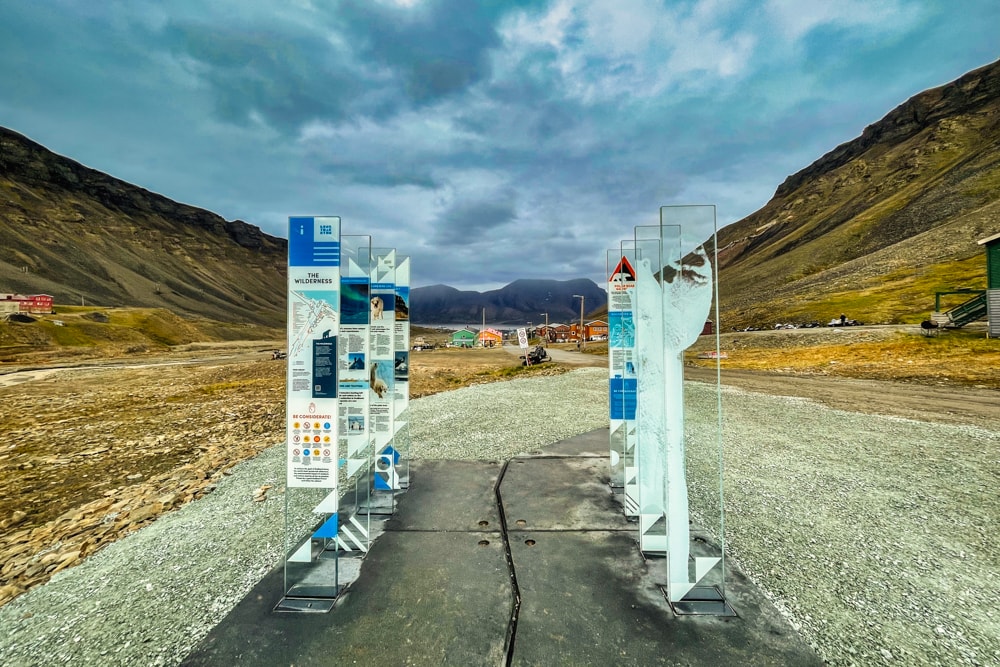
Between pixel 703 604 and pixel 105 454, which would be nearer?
pixel 703 604

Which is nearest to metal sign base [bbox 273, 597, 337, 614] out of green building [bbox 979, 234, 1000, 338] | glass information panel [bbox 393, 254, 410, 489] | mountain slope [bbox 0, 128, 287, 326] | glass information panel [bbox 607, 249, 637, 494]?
glass information panel [bbox 393, 254, 410, 489]

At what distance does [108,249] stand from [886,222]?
675 feet

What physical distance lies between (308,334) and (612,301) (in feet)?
13.1

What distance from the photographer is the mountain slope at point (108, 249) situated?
324 feet

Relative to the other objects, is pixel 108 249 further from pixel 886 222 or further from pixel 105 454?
pixel 886 222

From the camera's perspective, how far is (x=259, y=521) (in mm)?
4570

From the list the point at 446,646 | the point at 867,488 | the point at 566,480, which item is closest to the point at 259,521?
the point at 446,646

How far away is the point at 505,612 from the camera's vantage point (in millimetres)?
2910

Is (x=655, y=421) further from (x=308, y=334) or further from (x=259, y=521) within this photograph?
(x=259, y=521)

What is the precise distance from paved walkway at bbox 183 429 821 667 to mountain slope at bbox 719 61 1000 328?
34.4m

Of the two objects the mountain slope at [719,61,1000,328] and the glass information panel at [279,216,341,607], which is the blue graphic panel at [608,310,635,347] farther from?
the mountain slope at [719,61,1000,328]

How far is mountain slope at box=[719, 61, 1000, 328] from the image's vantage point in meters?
37.6

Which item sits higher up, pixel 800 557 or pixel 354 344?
pixel 354 344

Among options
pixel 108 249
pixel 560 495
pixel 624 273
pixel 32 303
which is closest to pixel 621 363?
pixel 624 273
